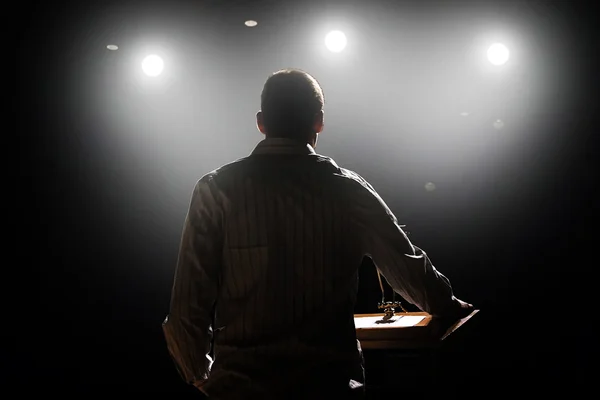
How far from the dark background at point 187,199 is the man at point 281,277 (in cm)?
169

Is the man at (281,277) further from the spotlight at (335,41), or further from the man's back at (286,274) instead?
the spotlight at (335,41)

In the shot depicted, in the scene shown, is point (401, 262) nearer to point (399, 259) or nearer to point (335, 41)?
point (399, 259)

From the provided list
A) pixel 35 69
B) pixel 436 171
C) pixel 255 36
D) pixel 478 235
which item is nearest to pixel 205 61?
pixel 255 36

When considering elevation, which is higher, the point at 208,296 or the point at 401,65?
the point at 401,65

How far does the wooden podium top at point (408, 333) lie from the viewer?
121cm

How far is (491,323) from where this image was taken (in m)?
3.12

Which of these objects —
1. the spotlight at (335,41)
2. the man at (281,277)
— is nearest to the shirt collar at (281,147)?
the man at (281,277)

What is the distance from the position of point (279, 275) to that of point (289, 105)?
377mm

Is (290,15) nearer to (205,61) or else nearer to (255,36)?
(255,36)

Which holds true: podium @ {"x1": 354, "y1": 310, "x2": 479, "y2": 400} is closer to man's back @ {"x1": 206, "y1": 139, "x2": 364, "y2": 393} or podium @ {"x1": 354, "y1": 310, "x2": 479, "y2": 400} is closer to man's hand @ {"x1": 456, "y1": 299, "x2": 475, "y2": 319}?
man's hand @ {"x1": 456, "y1": 299, "x2": 475, "y2": 319}

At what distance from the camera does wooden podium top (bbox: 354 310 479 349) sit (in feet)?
3.96

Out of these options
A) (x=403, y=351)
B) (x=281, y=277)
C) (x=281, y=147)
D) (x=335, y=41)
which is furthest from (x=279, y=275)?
(x=335, y=41)

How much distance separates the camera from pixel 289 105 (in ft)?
4.17

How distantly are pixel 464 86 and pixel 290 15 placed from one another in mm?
1048
